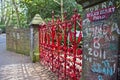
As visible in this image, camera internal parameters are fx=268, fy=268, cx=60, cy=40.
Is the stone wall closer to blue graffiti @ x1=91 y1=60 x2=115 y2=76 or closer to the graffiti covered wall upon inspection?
the graffiti covered wall

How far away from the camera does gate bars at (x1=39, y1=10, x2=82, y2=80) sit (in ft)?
18.5

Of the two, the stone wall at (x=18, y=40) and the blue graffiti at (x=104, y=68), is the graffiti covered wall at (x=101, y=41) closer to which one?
the blue graffiti at (x=104, y=68)

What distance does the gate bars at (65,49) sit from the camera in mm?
5641

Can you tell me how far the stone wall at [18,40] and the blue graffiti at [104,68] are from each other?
38.1ft

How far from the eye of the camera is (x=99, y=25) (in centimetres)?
333

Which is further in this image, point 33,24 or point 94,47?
point 33,24

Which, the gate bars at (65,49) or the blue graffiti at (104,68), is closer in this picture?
the blue graffiti at (104,68)

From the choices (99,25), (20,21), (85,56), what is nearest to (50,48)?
(85,56)

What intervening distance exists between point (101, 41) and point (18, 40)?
14.0 m

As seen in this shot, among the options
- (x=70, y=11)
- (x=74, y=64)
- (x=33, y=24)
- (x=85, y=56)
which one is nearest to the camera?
(x=85, y=56)

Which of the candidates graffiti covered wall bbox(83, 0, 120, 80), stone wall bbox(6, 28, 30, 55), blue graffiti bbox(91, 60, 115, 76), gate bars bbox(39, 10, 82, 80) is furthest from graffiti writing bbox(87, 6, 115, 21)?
stone wall bbox(6, 28, 30, 55)

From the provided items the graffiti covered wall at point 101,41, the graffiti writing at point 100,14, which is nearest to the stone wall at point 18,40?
the graffiti covered wall at point 101,41

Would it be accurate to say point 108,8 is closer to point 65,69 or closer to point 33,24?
point 65,69

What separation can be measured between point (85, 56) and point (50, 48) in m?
4.72
